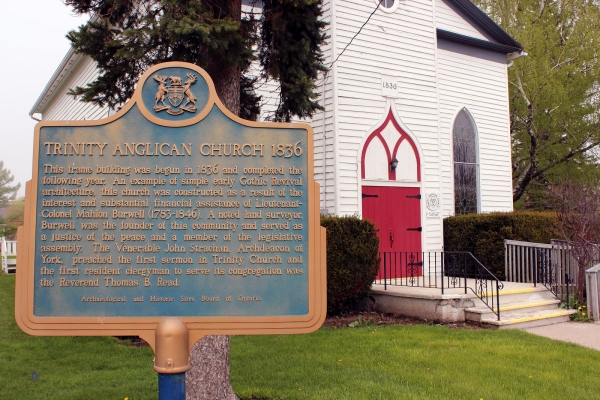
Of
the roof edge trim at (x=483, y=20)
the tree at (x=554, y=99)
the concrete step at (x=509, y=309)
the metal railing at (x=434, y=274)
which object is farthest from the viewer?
the tree at (x=554, y=99)

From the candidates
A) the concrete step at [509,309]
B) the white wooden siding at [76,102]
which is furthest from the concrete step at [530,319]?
the white wooden siding at [76,102]

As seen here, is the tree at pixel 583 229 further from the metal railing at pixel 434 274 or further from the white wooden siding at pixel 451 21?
the white wooden siding at pixel 451 21

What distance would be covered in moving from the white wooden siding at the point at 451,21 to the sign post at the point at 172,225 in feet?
46.0

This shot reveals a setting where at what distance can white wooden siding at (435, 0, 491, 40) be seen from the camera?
16.3 metres

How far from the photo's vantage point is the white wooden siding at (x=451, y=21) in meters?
16.3

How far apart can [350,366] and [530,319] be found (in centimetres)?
465

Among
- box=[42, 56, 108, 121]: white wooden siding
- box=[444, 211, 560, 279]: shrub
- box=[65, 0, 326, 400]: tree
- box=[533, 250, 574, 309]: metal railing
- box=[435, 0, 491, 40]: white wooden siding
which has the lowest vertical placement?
box=[533, 250, 574, 309]: metal railing

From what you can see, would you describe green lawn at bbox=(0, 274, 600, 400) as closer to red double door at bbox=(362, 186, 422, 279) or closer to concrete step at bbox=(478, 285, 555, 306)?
concrete step at bbox=(478, 285, 555, 306)

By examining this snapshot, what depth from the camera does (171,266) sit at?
363 centimetres

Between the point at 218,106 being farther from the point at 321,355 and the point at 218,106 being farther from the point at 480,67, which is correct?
the point at 480,67

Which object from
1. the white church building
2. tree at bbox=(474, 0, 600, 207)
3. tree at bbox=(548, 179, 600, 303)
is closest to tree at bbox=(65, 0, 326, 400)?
the white church building

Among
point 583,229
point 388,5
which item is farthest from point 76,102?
point 583,229

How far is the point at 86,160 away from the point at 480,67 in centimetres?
1574

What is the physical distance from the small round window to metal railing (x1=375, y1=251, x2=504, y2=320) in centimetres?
620
